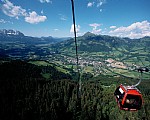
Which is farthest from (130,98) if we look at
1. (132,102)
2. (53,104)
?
(53,104)

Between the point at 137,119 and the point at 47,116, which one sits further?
the point at 137,119

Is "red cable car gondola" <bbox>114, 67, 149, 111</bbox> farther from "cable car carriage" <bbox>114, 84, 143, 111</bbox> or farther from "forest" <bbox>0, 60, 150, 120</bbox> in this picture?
"forest" <bbox>0, 60, 150, 120</bbox>

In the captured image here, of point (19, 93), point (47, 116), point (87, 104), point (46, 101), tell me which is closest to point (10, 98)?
point (19, 93)

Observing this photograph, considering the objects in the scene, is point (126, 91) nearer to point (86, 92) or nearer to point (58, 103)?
point (58, 103)

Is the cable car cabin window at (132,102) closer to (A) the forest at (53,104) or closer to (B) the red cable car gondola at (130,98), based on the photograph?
(B) the red cable car gondola at (130,98)

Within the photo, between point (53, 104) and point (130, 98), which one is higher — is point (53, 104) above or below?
below

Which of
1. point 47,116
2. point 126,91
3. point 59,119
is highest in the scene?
point 126,91

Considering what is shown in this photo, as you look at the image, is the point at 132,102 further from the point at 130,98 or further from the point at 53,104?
the point at 53,104

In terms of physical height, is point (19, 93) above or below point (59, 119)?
above
